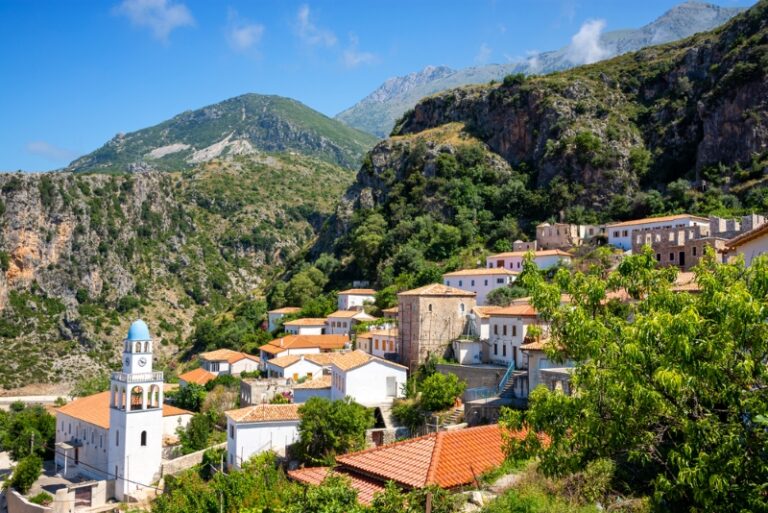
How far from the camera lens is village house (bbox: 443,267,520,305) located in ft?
189

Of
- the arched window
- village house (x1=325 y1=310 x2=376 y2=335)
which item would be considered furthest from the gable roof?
village house (x1=325 y1=310 x2=376 y2=335)

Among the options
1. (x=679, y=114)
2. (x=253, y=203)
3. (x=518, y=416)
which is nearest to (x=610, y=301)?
(x=518, y=416)

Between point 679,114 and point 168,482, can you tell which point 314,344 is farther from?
point 679,114

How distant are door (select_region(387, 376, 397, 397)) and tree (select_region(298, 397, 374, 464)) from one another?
5.60 metres

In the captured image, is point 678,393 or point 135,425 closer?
point 678,393

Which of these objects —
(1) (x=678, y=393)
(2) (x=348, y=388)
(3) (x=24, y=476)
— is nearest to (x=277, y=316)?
(3) (x=24, y=476)

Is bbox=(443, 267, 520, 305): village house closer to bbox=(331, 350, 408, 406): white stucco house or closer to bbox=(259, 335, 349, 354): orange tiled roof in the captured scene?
bbox=(259, 335, 349, 354): orange tiled roof

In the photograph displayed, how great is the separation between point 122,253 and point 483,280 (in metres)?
86.1

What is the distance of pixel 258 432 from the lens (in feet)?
118

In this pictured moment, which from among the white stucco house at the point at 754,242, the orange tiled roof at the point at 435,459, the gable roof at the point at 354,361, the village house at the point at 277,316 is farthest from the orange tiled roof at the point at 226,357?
the white stucco house at the point at 754,242

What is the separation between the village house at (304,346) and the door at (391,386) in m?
17.1

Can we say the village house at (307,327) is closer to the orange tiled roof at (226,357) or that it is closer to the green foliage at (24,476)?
the orange tiled roof at (226,357)

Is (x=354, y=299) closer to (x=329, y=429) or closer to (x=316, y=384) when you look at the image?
(x=316, y=384)

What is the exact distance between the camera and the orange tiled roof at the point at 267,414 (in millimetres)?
36094
